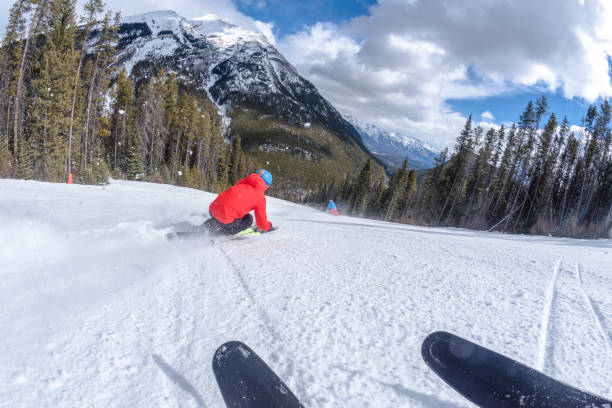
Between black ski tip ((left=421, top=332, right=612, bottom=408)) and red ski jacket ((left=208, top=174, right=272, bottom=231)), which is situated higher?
red ski jacket ((left=208, top=174, right=272, bottom=231))

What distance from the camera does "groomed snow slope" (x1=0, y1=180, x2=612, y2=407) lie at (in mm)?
1645

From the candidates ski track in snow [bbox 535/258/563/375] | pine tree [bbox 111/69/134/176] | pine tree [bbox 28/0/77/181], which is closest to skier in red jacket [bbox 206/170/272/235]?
ski track in snow [bbox 535/258/563/375]

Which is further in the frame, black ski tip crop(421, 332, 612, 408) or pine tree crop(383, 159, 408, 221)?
pine tree crop(383, 159, 408, 221)

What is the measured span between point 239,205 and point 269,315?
110 inches

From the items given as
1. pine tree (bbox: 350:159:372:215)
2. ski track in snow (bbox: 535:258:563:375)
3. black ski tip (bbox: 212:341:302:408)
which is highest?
pine tree (bbox: 350:159:372:215)

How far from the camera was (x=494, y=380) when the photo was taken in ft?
5.53

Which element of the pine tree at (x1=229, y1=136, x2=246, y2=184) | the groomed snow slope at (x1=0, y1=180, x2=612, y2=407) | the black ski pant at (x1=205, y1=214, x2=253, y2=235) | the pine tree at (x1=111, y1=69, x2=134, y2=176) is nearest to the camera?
the groomed snow slope at (x1=0, y1=180, x2=612, y2=407)

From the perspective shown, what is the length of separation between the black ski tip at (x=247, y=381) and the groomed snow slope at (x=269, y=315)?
78 millimetres

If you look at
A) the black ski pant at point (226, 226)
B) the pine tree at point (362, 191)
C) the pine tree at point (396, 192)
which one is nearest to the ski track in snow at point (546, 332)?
the black ski pant at point (226, 226)

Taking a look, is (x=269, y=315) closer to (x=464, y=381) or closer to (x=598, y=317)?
(x=464, y=381)

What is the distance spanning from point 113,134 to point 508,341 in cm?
4884

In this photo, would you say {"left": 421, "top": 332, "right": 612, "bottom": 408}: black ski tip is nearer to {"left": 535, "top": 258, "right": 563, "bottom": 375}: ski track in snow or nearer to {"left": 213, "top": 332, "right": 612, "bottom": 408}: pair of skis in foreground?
{"left": 213, "top": 332, "right": 612, "bottom": 408}: pair of skis in foreground

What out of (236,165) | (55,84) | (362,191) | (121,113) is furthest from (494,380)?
(236,165)

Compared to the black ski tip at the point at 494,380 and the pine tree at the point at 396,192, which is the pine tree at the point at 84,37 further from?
the pine tree at the point at 396,192
